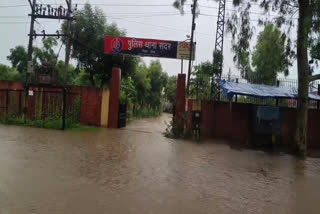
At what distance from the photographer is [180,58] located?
2075cm

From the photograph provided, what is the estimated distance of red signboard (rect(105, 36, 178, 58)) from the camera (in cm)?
2117

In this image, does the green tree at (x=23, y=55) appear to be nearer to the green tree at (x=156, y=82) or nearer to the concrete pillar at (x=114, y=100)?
the green tree at (x=156, y=82)

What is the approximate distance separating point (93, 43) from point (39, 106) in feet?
26.0

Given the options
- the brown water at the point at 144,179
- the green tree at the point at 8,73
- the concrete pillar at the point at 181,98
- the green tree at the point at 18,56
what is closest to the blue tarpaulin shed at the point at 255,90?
the concrete pillar at the point at 181,98

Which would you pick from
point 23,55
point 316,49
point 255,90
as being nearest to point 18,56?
point 23,55

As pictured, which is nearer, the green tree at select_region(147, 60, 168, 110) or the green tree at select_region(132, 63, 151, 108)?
the green tree at select_region(132, 63, 151, 108)

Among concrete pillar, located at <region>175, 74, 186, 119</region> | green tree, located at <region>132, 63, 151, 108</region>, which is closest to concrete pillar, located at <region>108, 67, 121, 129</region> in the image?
concrete pillar, located at <region>175, 74, 186, 119</region>

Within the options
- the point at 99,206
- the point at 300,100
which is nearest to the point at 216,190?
the point at 99,206

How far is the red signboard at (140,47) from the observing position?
834 inches

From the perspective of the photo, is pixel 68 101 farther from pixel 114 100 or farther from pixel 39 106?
pixel 114 100

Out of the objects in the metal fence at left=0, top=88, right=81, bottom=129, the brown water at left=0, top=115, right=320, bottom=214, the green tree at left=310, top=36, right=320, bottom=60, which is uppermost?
the green tree at left=310, top=36, right=320, bottom=60

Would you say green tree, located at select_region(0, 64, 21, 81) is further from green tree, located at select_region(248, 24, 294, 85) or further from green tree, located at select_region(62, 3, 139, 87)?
green tree, located at select_region(248, 24, 294, 85)

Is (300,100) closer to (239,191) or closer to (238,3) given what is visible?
(238,3)

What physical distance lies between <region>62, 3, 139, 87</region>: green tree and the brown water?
12.6m
